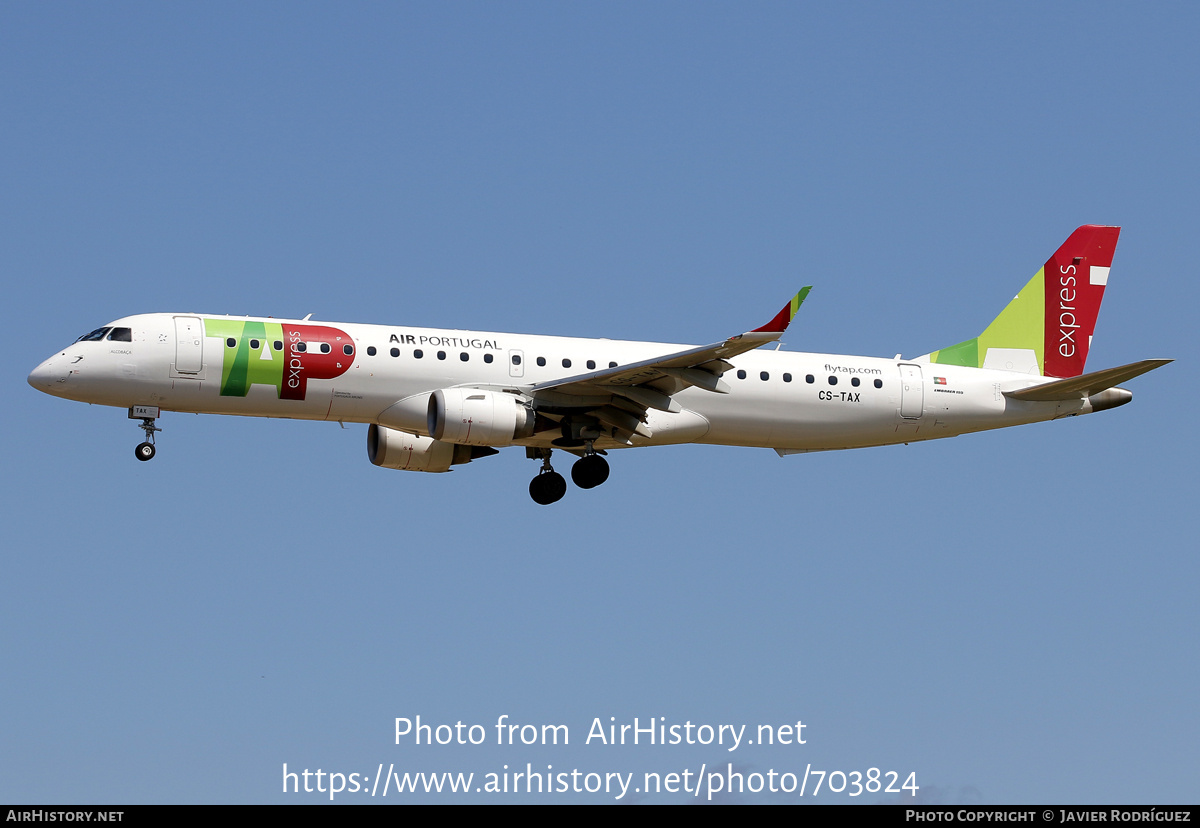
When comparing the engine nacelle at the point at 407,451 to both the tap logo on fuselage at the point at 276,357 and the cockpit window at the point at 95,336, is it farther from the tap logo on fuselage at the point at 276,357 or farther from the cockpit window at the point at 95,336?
the cockpit window at the point at 95,336

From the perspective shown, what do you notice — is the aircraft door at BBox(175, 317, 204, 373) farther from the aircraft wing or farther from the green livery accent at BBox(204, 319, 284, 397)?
the aircraft wing

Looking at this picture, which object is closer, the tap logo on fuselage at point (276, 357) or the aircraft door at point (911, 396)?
the tap logo on fuselage at point (276, 357)

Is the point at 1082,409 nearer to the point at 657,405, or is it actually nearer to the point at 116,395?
the point at 657,405

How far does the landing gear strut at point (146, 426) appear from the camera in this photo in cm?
3634

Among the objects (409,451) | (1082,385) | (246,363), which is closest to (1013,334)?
(1082,385)

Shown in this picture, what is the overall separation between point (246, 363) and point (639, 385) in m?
8.77

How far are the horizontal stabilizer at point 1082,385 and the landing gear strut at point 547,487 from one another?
11649 mm

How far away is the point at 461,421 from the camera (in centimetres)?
3588

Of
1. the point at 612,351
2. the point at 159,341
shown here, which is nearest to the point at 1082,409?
the point at 612,351

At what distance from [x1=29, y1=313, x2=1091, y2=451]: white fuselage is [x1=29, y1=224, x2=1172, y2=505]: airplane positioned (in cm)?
4

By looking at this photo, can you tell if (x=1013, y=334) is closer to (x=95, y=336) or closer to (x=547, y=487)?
(x=547, y=487)

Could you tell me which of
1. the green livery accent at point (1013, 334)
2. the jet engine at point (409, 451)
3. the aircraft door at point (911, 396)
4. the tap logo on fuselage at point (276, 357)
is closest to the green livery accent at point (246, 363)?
the tap logo on fuselage at point (276, 357)

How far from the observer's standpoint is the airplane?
36.0 meters

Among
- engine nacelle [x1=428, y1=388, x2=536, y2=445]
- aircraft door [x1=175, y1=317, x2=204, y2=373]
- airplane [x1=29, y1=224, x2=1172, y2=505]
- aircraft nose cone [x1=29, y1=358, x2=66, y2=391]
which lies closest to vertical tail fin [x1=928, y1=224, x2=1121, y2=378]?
airplane [x1=29, y1=224, x2=1172, y2=505]
